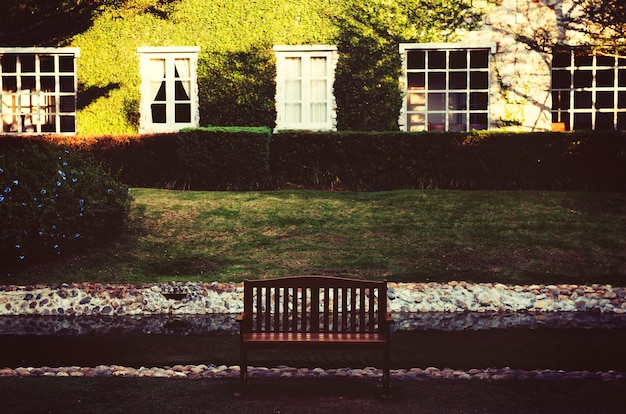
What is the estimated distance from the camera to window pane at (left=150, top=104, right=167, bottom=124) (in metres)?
17.8

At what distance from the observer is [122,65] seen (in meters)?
17.7

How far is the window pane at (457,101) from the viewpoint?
18828 millimetres

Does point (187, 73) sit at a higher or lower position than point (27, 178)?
higher

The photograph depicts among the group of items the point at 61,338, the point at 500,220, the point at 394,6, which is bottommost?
the point at 61,338

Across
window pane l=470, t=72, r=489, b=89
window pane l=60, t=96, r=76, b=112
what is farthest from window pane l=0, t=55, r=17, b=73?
window pane l=470, t=72, r=489, b=89

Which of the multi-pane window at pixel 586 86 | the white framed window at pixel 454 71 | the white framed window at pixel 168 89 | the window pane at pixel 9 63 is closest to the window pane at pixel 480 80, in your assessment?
the white framed window at pixel 454 71

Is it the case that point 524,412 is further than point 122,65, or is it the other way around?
point 122,65

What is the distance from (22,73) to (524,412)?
15388mm

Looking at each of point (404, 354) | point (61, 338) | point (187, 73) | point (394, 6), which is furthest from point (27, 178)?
point (394, 6)

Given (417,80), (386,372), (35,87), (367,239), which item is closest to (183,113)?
(35,87)

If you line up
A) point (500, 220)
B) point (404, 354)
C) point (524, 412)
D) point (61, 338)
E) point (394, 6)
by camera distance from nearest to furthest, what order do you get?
point (524, 412) < point (404, 354) < point (61, 338) < point (500, 220) < point (394, 6)

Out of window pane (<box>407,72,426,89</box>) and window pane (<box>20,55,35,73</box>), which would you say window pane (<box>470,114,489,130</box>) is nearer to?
window pane (<box>407,72,426,89</box>)

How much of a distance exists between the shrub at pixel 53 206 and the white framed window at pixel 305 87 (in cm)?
591

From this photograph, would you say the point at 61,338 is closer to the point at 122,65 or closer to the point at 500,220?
the point at 500,220
